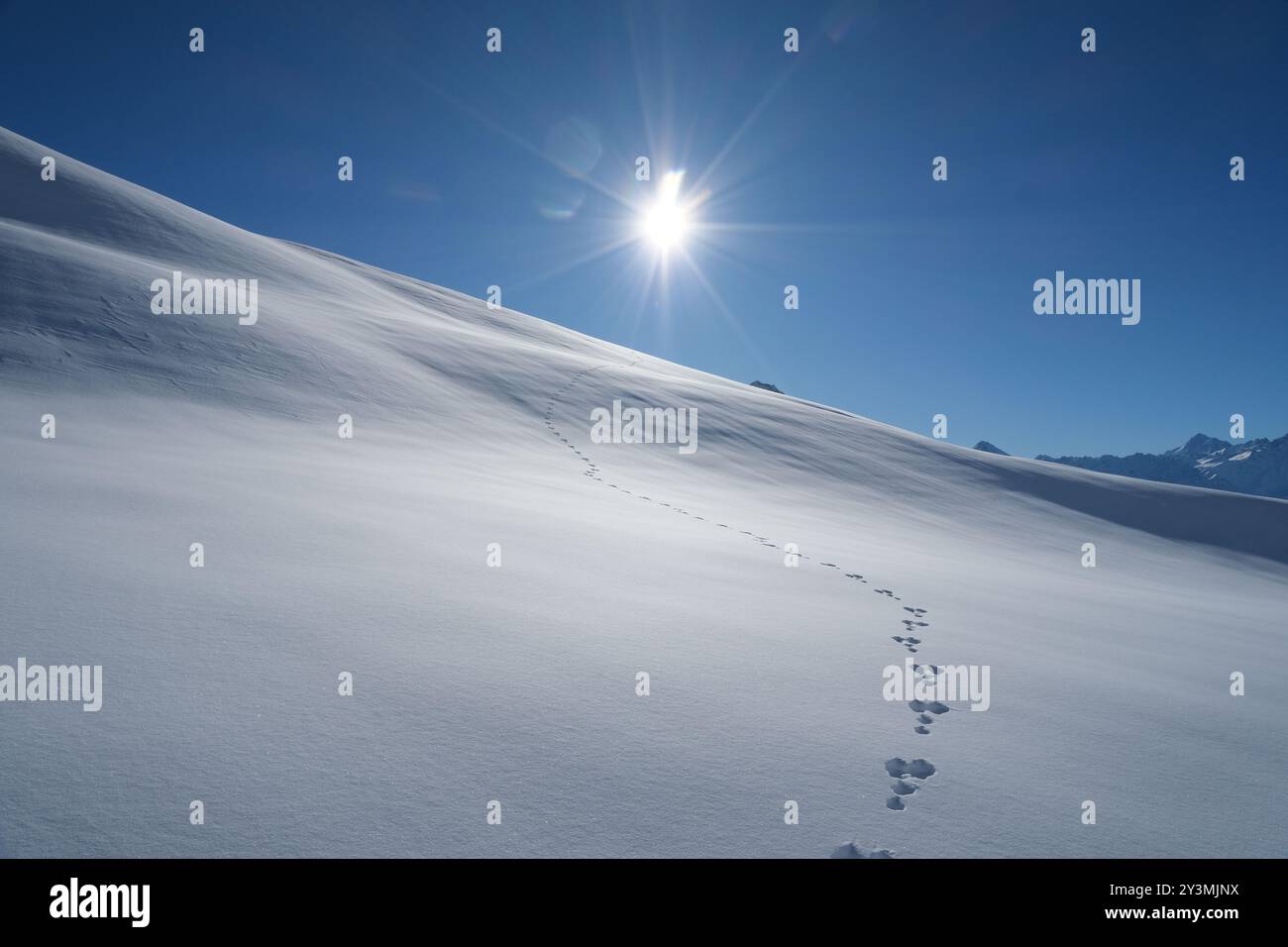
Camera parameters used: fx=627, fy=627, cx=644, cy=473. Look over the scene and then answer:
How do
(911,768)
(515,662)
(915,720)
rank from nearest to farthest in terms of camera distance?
(911,768), (515,662), (915,720)

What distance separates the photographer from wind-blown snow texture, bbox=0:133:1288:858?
2.74m

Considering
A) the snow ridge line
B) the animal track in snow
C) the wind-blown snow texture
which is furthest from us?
the animal track in snow

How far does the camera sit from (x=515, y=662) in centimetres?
415

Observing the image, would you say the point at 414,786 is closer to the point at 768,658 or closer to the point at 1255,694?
the point at 768,658

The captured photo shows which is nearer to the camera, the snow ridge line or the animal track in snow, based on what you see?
the snow ridge line

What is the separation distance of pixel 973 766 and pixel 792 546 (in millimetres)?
6756

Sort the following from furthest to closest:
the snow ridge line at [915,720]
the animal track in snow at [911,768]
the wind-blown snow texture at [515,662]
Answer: the animal track in snow at [911,768]
the snow ridge line at [915,720]
the wind-blown snow texture at [515,662]

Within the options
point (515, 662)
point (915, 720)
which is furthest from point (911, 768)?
point (515, 662)

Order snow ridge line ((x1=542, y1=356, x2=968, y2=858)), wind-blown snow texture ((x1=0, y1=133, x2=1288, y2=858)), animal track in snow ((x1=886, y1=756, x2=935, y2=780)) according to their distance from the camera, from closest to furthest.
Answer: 1. wind-blown snow texture ((x1=0, y1=133, x2=1288, y2=858))
2. snow ridge line ((x1=542, y1=356, x2=968, y2=858))
3. animal track in snow ((x1=886, y1=756, x2=935, y2=780))

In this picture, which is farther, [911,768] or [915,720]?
[915,720]

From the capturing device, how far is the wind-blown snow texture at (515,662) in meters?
2.74

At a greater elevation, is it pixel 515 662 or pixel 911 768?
pixel 515 662

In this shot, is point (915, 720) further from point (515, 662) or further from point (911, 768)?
point (515, 662)

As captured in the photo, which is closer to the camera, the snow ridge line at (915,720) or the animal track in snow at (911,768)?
the snow ridge line at (915,720)
